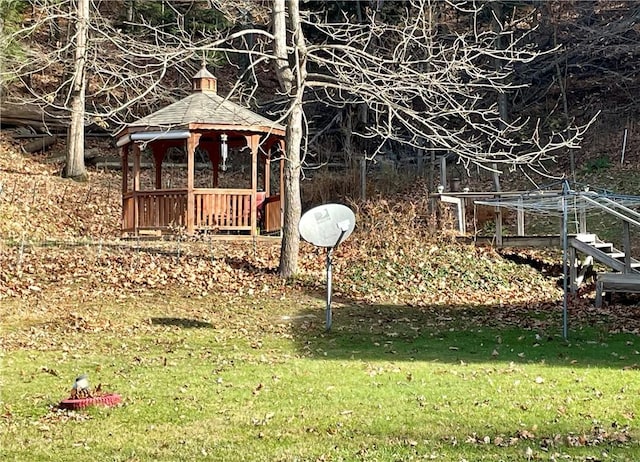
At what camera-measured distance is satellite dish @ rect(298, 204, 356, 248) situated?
10.4m

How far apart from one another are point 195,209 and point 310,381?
1006 centimetres

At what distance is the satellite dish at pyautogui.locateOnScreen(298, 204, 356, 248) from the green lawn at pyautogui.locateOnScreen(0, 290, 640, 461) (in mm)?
1261

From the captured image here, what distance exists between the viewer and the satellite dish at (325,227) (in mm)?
10445

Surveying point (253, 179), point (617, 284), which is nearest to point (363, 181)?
point (253, 179)

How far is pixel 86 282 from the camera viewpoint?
12234 mm

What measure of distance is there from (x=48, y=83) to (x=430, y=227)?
20568 millimetres

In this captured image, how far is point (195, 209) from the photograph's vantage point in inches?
655

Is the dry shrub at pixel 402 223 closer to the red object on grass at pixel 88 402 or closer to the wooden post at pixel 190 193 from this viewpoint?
the wooden post at pixel 190 193

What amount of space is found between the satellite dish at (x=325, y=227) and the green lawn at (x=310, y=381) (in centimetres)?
126

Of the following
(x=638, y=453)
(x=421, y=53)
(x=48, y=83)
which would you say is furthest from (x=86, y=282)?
(x=48, y=83)

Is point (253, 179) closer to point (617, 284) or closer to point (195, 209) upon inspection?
point (195, 209)

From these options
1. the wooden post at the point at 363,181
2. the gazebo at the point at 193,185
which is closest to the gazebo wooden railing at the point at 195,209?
the gazebo at the point at 193,185

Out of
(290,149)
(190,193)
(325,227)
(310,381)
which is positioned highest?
(290,149)

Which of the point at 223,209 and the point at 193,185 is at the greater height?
the point at 193,185
